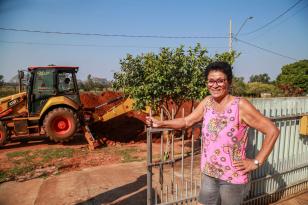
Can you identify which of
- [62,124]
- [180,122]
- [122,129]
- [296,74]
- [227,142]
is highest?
[296,74]

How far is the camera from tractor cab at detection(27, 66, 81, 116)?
935 centimetres

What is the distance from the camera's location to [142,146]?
9.71 metres

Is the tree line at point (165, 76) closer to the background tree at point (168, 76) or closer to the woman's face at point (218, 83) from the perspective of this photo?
the background tree at point (168, 76)

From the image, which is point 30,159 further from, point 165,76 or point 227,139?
point 227,139

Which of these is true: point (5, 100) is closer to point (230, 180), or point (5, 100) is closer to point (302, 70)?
point (230, 180)

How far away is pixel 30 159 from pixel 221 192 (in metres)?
6.84

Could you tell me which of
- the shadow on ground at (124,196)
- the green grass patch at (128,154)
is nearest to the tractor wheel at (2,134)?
the green grass patch at (128,154)

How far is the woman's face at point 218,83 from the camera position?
8.09ft

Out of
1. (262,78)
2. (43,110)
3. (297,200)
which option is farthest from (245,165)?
(262,78)

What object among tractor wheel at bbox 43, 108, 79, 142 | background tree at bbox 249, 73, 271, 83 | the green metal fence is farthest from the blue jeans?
background tree at bbox 249, 73, 271, 83

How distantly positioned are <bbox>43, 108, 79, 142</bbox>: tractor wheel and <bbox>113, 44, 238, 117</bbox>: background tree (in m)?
2.73

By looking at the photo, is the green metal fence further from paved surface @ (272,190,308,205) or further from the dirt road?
the dirt road

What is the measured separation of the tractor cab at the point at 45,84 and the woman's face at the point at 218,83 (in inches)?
311

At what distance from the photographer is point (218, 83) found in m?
2.48
